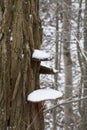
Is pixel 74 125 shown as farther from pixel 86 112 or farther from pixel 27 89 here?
pixel 27 89

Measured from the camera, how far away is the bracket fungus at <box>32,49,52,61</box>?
2470 millimetres

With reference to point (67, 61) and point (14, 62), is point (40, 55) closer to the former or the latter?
point (14, 62)

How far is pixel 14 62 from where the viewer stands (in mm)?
2582

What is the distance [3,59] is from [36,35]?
0.38 meters

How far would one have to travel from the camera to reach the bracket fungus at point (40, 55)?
97.2 inches

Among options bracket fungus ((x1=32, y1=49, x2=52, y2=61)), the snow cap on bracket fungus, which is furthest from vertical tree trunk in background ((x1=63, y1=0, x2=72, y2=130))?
the snow cap on bracket fungus

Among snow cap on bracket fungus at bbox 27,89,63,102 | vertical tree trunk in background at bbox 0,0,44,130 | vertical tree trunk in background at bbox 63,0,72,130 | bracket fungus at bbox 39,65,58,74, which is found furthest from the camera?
vertical tree trunk in background at bbox 63,0,72,130

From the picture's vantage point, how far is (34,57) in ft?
8.54

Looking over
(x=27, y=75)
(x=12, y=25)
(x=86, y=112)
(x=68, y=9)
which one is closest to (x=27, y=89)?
(x=27, y=75)

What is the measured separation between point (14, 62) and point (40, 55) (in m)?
0.23

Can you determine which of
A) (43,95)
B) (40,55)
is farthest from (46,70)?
(43,95)

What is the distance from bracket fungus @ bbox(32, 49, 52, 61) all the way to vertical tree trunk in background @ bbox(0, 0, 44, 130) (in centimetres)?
4

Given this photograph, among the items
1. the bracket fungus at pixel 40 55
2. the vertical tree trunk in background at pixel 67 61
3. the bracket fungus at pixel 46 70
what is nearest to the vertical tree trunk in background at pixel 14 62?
the bracket fungus at pixel 40 55

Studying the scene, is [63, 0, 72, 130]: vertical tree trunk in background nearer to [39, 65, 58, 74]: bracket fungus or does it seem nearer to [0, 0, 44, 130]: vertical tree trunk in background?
[39, 65, 58, 74]: bracket fungus
